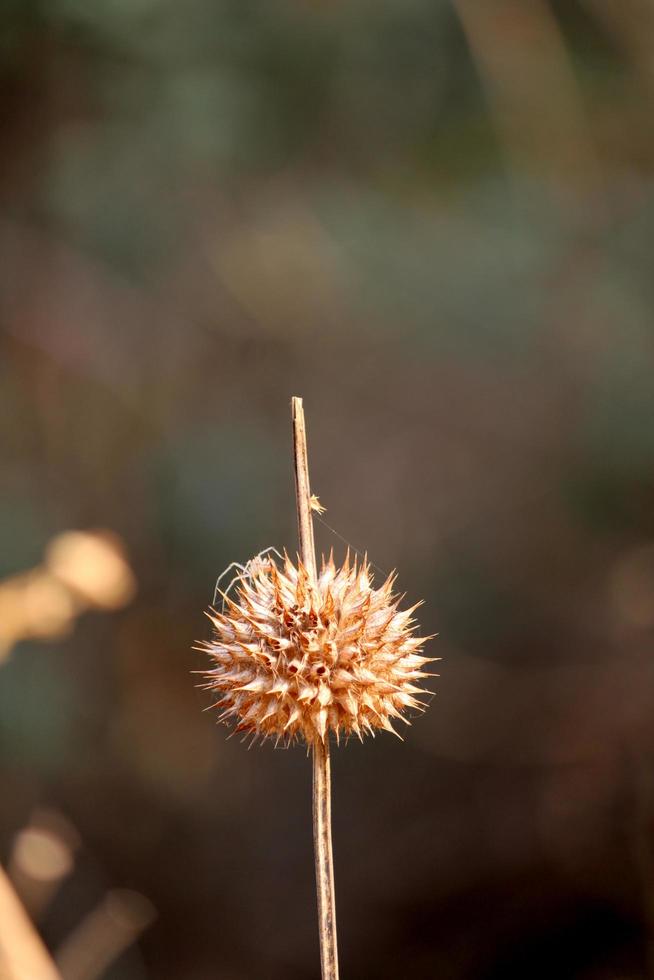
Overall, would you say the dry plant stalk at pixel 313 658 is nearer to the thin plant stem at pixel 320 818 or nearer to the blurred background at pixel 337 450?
the thin plant stem at pixel 320 818

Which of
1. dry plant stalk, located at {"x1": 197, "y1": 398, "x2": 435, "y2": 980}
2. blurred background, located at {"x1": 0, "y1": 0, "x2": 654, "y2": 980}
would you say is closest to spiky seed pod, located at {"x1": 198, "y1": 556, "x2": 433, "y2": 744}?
dry plant stalk, located at {"x1": 197, "y1": 398, "x2": 435, "y2": 980}

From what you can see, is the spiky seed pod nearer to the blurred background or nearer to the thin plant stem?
the thin plant stem

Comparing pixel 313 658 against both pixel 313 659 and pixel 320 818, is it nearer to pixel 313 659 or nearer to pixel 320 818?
pixel 313 659

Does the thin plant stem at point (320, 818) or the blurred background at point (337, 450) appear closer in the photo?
the thin plant stem at point (320, 818)

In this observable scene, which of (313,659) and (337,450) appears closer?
(313,659)

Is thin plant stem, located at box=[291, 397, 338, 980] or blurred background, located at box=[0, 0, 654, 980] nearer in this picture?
thin plant stem, located at box=[291, 397, 338, 980]

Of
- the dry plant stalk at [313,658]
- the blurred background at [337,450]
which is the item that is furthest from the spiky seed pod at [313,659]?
the blurred background at [337,450]

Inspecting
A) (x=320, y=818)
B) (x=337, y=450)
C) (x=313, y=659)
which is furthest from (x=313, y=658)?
(x=337, y=450)
